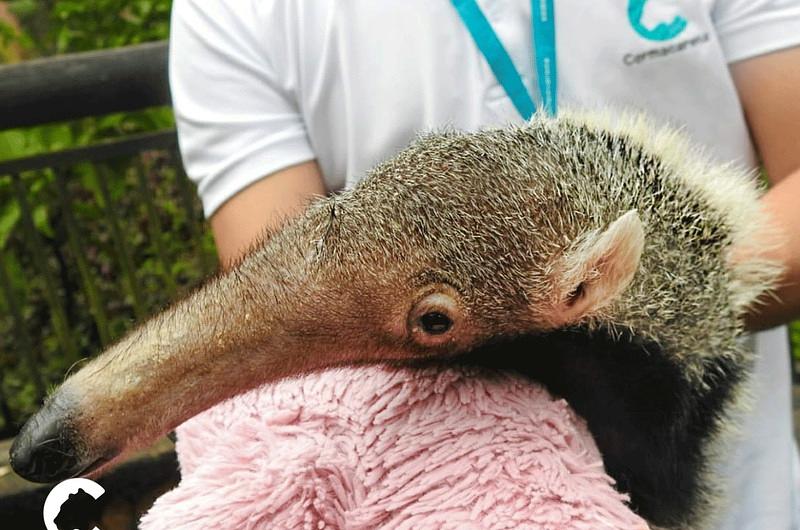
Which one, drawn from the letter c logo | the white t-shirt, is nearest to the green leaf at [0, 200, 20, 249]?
the white t-shirt

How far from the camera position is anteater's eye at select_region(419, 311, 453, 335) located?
1065mm

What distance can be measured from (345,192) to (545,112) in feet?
1.16

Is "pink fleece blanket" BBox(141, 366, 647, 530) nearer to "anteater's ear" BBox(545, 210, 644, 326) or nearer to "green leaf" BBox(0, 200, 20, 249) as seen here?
"anteater's ear" BBox(545, 210, 644, 326)

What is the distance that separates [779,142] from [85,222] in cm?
303

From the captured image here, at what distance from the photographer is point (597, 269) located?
106cm

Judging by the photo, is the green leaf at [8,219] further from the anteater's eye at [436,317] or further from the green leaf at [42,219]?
the anteater's eye at [436,317]

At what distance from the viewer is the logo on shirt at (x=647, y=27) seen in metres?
1.45

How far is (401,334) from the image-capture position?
3.59ft

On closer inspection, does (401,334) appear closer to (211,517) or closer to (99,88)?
(211,517)

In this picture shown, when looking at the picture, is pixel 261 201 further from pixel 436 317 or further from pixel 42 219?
pixel 42 219

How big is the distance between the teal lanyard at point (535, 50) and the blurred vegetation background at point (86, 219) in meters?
1.90

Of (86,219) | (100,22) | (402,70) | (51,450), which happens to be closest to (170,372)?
(51,450)

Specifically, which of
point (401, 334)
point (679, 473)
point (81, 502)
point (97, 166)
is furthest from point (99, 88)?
point (679, 473)

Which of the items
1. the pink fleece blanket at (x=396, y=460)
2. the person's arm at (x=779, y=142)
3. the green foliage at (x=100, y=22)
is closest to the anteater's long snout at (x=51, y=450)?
the pink fleece blanket at (x=396, y=460)
